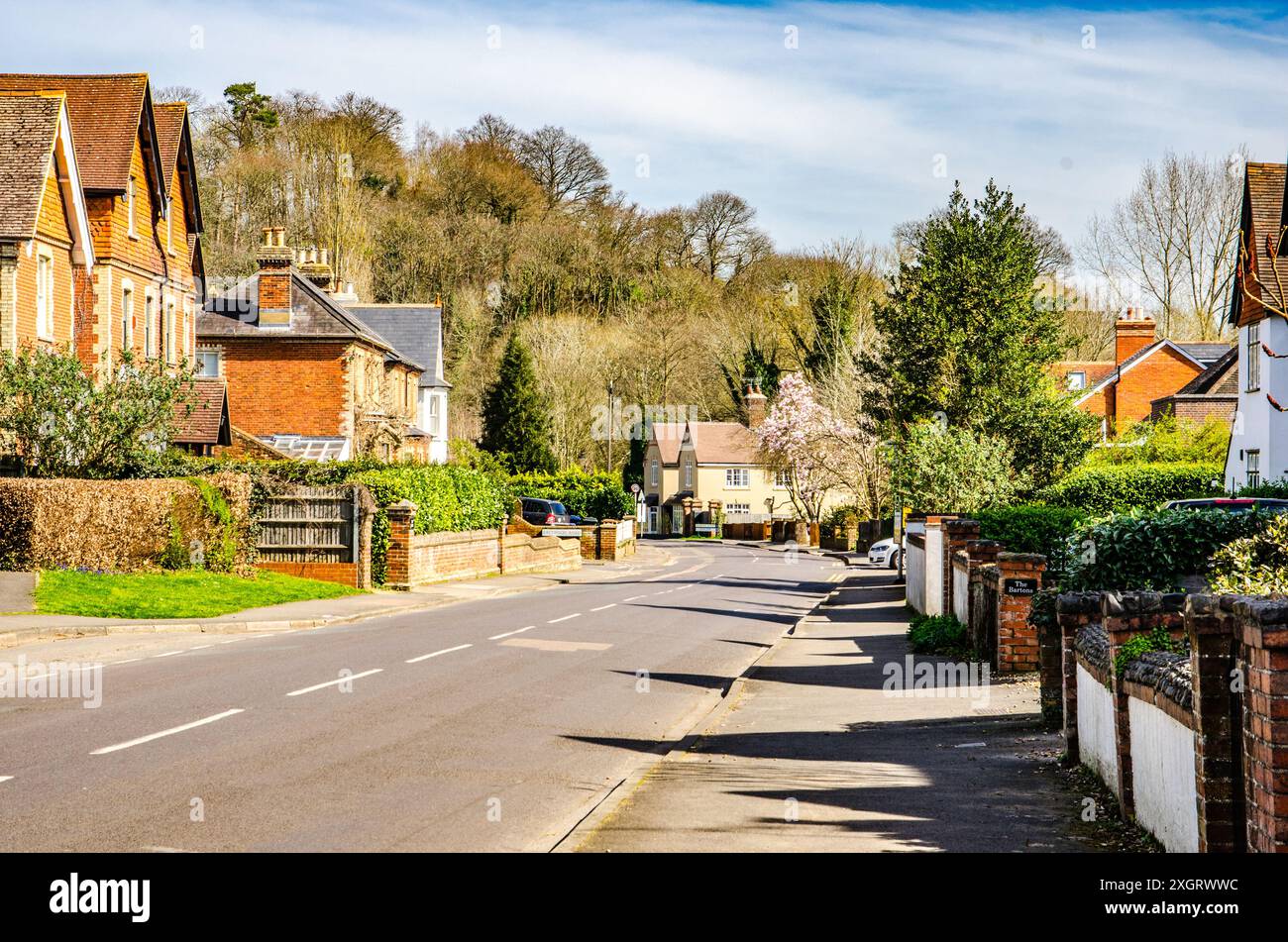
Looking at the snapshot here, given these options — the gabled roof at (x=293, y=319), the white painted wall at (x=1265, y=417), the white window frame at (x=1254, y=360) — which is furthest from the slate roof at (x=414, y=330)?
the white window frame at (x=1254, y=360)

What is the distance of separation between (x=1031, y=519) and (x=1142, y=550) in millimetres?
7560

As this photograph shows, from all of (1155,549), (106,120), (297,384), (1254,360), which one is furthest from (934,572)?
(297,384)

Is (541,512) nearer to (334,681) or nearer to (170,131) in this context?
(170,131)

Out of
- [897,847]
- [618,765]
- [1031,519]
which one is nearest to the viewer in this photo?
[897,847]

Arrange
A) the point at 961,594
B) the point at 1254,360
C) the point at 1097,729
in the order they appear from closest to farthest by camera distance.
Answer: the point at 1097,729
the point at 961,594
the point at 1254,360

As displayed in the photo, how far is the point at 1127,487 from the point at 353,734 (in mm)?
23526

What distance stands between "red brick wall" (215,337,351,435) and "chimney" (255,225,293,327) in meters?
0.95

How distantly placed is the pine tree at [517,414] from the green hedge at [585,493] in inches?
98.1

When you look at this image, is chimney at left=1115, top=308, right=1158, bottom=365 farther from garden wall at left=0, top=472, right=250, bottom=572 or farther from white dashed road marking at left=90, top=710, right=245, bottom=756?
white dashed road marking at left=90, top=710, right=245, bottom=756

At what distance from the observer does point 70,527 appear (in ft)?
76.6

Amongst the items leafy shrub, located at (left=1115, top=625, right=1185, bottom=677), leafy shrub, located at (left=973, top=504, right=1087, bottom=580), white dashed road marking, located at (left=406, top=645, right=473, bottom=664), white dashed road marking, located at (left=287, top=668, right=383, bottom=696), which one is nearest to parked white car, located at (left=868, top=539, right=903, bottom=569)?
leafy shrub, located at (left=973, top=504, right=1087, bottom=580)

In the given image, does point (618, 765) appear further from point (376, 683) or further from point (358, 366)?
point (358, 366)

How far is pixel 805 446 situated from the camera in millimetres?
76688
